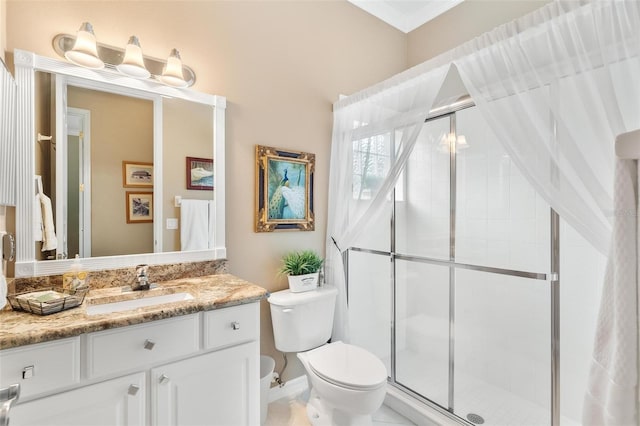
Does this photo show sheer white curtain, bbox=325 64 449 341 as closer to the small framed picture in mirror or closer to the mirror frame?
the small framed picture in mirror

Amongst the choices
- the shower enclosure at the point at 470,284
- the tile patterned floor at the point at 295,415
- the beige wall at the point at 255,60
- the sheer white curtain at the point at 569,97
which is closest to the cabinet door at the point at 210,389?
the tile patterned floor at the point at 295,415

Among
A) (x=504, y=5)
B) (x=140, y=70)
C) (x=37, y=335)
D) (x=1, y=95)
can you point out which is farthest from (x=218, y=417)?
(x=504, y=5)

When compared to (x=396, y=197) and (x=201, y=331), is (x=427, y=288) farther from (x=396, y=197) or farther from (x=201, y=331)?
(x=201, y=331)

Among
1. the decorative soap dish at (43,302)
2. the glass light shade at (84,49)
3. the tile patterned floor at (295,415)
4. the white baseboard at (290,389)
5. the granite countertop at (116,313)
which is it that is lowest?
the tile patterned floor at (295,415)

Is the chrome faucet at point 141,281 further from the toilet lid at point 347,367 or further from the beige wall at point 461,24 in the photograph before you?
the beige wall at point 461,24

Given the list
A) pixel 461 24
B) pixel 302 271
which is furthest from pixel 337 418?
pixel 461 24

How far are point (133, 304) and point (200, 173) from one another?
78 cm

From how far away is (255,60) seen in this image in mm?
2041

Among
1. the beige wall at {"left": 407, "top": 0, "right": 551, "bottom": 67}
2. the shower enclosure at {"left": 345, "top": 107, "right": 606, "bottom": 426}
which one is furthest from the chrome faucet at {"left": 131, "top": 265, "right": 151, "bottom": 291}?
the beige wall at {"left": 407, "top": 0, "right": 551, "bottom": 67}

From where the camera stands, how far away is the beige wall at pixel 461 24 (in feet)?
7.02

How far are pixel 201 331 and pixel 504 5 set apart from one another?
2.82 metres

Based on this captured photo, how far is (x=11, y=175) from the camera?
1265 mm

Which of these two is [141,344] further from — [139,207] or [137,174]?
[137,174]

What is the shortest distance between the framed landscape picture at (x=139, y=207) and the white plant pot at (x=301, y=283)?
915mm
